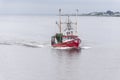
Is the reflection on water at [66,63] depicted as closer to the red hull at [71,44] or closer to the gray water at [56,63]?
the gray water at [56,63]

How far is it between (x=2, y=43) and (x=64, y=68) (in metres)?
38.2

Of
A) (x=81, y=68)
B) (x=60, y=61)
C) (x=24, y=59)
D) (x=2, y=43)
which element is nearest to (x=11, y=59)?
(x=24, y=59)

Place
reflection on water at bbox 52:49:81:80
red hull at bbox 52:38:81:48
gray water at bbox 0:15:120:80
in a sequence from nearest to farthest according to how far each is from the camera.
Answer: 1. gray water at bbox 0:15:120:80
2. reflection on water at bbox 52:49:81:80
3. red hull at bbox 52:38:81:48

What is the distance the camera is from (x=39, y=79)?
54.6m

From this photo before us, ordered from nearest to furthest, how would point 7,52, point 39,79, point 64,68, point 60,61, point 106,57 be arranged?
point 39,79 → point 64,68 → point 60,61 → point 106,57 → point 7,52

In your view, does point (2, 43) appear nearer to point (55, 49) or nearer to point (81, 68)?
point (55, 49)

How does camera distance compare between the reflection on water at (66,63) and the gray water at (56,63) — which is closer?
the gray water at (56,63)

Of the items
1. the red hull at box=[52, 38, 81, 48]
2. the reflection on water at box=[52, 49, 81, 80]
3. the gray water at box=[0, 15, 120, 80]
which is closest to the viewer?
the gray water at box=[0, 15, 120, 80]

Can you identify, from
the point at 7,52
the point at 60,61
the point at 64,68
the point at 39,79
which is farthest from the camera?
the point at 7,52

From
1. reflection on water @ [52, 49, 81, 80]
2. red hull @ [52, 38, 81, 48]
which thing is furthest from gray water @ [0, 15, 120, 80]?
red hull @ [52, 38, 81, 48]

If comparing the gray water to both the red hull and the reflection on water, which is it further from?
the red hull

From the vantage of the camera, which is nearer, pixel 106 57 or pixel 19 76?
pixel 19 76

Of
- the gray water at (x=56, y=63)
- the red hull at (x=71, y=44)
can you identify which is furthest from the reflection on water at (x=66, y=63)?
the red hull at (x=71, y=44)

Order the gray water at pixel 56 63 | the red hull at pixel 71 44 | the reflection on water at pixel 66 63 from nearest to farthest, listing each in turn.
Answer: the gray water at pixel 56 63
the reflection on water at pixel 66 63
the red hull at pixel 71 44
